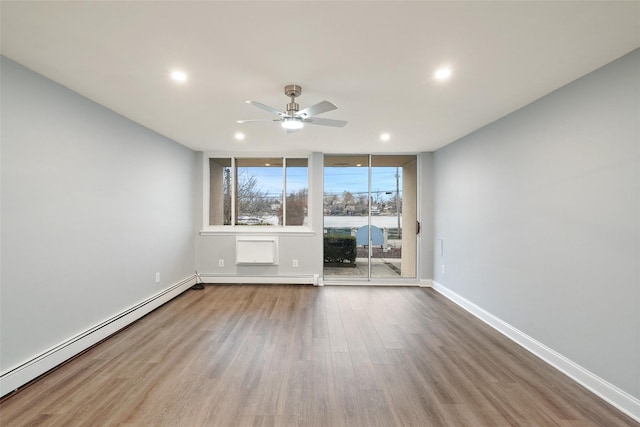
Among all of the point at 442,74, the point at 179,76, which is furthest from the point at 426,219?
the point at 179,76

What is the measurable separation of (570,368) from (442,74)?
262cm

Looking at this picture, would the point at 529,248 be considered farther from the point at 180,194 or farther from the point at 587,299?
the point at 180,194

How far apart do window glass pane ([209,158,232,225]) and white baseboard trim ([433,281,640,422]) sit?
434cm

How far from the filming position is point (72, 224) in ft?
7.69

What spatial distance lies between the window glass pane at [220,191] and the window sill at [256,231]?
0.15 m

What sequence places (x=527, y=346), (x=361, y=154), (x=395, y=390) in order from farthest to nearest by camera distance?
(x=361, y=154)
(x=527, y=346)
(x=395, y=390)

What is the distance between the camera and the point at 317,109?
83.7 inches

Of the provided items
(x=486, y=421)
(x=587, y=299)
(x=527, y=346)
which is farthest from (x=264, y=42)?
(x=527, y=346)

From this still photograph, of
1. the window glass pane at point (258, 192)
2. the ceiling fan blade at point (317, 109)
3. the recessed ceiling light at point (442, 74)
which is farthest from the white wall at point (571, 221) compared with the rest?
the window glass pane at point (258, 192)

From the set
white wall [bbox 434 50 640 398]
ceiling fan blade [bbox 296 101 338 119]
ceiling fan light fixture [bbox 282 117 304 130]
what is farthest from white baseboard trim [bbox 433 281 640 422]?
ceiling fan light fixture [bbox 282 117 304 130]

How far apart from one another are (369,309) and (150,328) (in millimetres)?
2726

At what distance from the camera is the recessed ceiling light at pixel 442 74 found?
6.32 feet

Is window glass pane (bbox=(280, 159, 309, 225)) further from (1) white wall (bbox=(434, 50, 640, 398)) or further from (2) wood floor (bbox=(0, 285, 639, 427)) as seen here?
(1) white wall (bbox=(434, 50, 640, 398))

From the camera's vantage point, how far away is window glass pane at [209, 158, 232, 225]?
487cm
